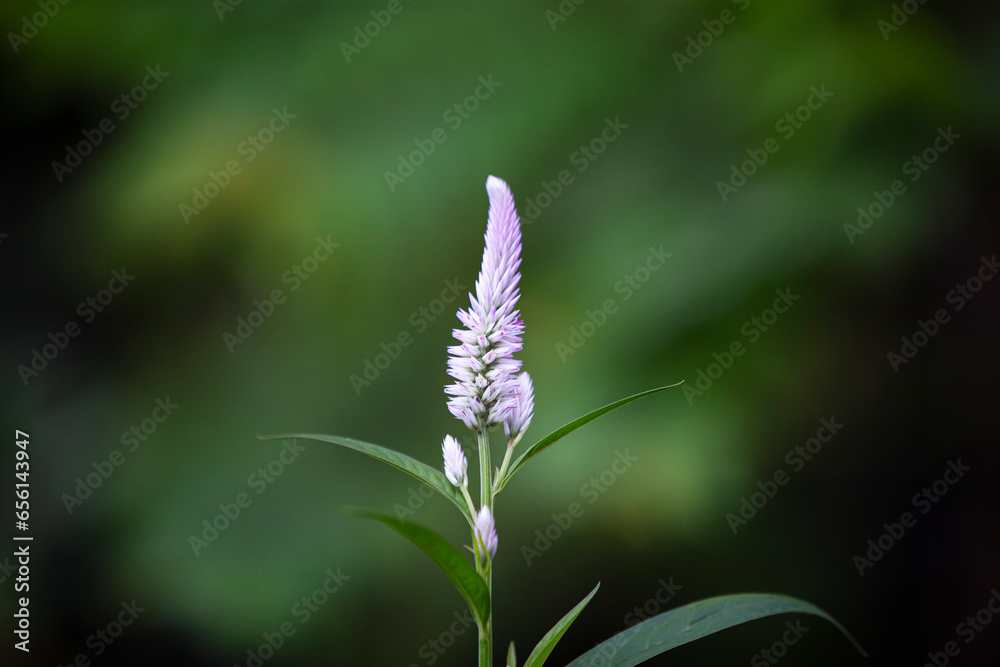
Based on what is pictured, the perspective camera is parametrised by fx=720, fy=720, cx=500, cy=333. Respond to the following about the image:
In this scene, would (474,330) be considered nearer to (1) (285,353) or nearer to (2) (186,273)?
(1) (285,353)

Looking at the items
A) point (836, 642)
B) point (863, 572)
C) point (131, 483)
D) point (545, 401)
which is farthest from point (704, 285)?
point (131, 483)
